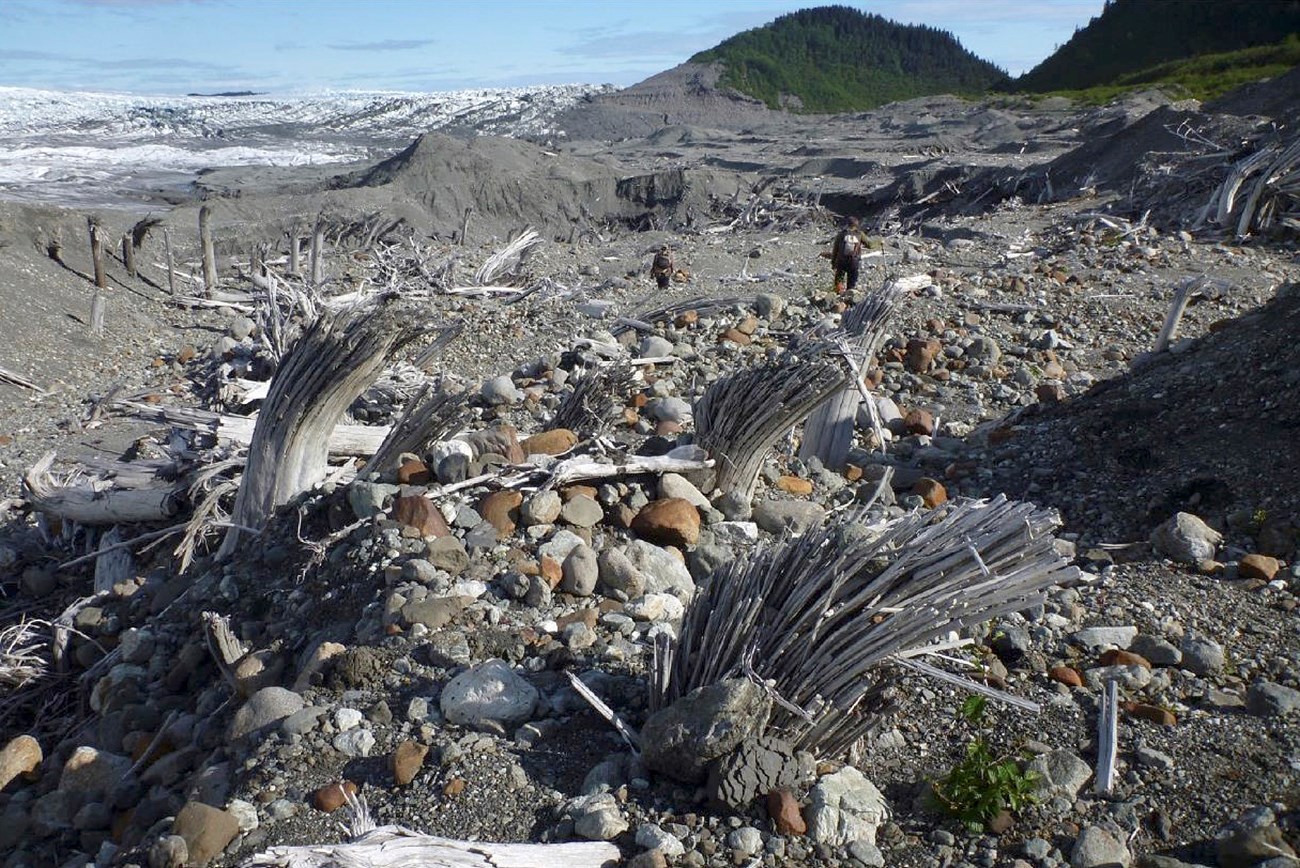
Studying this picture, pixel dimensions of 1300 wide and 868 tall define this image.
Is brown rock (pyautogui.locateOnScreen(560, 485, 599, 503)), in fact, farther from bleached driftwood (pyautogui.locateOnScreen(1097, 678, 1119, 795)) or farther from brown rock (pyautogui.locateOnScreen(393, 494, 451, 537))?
bleached driftwood (pyautogui.locateOnScreen(1097, 678, 1119, 795))

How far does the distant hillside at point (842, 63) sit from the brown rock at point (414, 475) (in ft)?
192

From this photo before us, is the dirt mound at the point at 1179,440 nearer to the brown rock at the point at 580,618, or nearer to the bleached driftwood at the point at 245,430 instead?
the brown rock at the point at 580,618

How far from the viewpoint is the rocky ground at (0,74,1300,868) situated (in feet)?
8.29

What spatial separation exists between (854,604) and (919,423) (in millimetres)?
3653

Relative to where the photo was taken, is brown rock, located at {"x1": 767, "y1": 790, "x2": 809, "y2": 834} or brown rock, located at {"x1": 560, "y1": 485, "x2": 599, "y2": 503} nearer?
brown rock, located at {"x1": 767, "y1": 790, "x2": 809, "y2": 834}

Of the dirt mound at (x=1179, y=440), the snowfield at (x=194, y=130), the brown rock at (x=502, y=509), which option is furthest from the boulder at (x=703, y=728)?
the snowfield at (x=194, y=130)

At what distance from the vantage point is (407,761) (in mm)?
2674

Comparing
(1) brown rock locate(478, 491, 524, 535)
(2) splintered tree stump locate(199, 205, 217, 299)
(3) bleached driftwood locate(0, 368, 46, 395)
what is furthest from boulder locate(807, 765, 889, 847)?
(2) splintered tree stump locate(199, 205, 217, 299)

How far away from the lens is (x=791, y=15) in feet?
241

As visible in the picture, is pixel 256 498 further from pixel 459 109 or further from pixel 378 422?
pixel 459 109

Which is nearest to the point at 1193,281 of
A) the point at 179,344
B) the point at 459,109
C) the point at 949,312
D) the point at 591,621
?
the point at 949,312

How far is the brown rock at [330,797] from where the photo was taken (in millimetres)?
2572

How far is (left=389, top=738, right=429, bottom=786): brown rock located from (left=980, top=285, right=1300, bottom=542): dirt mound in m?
3.20

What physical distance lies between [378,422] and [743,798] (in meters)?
4.97
